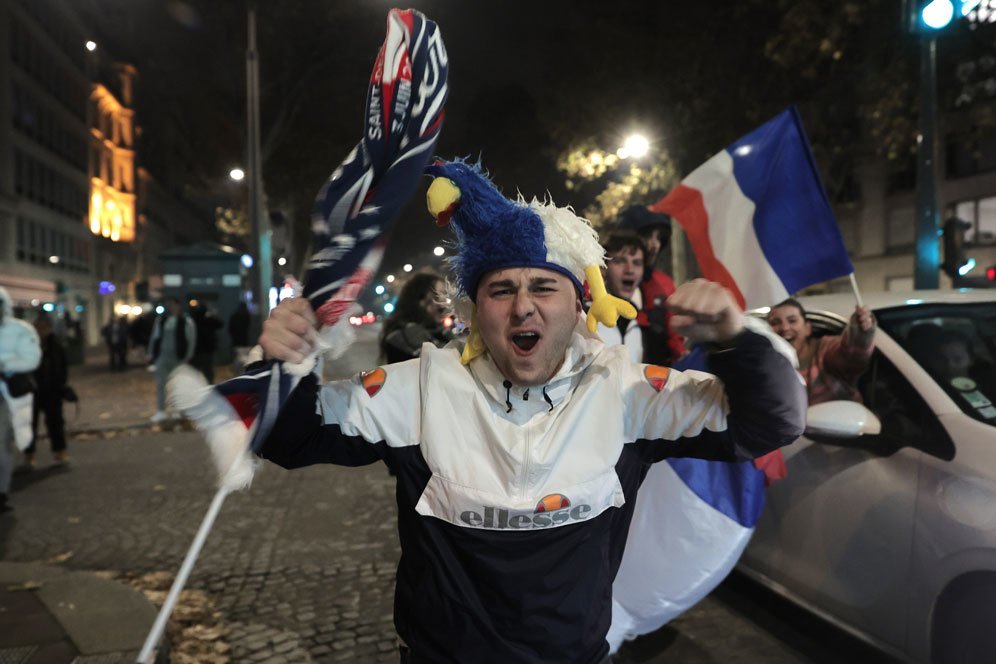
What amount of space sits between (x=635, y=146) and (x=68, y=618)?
13109 mm

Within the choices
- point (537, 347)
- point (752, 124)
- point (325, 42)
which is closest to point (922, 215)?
point (752, 124)

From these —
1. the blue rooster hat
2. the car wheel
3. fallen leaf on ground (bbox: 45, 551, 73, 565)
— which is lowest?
fallen leaf on ground (bbox: 45, 551, 73, 565)

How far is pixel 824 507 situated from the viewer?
136 inches

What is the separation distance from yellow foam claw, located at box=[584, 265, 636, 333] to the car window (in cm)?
175

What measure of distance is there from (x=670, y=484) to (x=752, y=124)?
36.9ft

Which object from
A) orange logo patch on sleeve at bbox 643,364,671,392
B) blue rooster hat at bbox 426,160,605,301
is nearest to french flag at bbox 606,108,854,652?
orange logo patch on sleeve at bbox 643,364,671,392

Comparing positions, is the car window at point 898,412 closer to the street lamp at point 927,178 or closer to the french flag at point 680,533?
the french flag at point 680,533

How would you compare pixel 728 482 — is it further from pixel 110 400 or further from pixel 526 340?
pixel 110 400

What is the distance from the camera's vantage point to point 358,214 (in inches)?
67.1

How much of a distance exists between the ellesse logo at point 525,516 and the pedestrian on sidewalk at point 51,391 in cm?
821

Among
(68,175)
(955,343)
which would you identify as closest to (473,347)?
(955,343)

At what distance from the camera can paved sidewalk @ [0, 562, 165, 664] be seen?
361cm

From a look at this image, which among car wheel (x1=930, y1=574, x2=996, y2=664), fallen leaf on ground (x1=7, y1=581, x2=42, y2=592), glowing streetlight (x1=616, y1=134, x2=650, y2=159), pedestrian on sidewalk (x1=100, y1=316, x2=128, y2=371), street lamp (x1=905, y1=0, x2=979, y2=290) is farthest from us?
pedestrian on sidewalk (x1=100, y1=316, x2=128, y2=371)

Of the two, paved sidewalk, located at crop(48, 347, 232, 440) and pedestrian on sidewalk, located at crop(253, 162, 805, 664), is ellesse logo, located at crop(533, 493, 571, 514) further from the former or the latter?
paved sidewalk, located at crop(48, 347, 232, 440)
